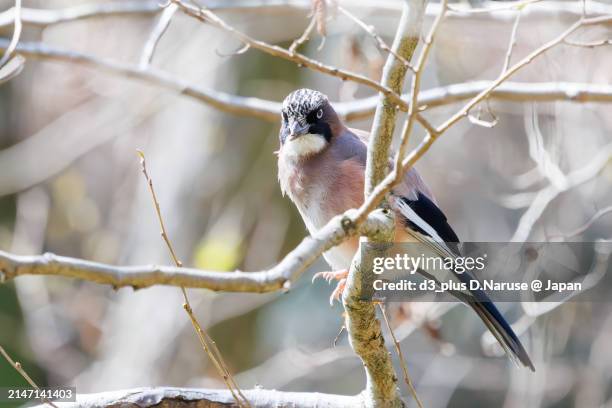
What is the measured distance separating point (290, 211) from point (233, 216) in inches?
27.7

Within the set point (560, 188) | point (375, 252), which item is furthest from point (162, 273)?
point (560, 188)

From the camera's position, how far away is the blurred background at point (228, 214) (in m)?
8.46

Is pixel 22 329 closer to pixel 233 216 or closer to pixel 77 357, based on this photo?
pixel 77 357

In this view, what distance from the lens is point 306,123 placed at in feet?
17.4

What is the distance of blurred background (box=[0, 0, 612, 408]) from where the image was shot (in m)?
8.46

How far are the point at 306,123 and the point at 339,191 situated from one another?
1.78 ft

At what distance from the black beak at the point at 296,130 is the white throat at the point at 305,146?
0.23ft

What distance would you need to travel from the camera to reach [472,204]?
9680 mm

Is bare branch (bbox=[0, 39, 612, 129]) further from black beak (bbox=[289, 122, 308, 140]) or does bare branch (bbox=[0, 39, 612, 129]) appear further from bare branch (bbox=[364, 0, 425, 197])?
bare branch (bbox=[364, 0, 425, 197])

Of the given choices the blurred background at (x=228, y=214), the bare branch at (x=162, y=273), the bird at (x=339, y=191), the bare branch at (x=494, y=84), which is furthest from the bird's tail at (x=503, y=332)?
the blurred background at (x=228, y=214)

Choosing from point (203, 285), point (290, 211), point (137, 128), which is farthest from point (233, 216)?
point (203, 285)

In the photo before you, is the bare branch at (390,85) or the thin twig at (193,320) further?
the thin twig at (193,320)

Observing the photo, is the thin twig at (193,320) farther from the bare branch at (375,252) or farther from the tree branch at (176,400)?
the bare branch at (375,252)

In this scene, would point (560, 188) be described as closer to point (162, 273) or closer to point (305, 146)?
point (305, 146)
